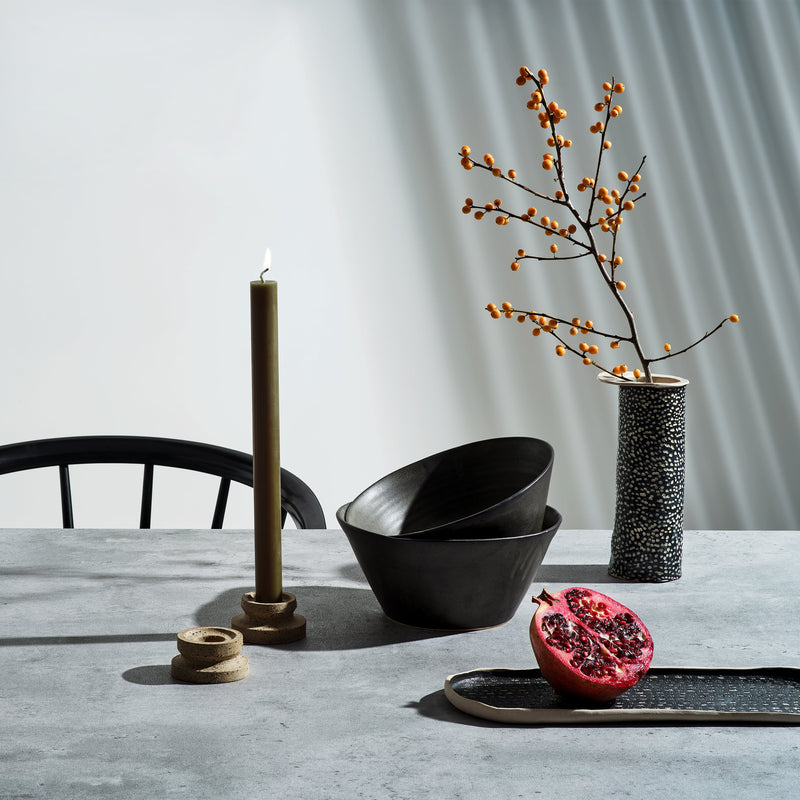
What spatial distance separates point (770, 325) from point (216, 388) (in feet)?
4.30

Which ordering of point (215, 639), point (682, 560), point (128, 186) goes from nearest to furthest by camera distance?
point (215, 639), point (682, 560), point (128, 186)

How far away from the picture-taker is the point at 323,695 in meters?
0.67

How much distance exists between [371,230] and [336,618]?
1.53 meters

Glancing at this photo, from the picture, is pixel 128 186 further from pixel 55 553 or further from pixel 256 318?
pixel 256 318

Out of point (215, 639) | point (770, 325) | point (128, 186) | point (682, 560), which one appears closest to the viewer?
point (215, 639)

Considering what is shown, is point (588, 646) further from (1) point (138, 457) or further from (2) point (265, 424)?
(1) point (138, 457)

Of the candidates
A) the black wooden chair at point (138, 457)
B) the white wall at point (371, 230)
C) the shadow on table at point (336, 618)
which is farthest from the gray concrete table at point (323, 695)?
the white wall at point (371, 230)

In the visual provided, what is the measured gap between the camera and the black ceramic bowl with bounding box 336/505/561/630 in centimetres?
74

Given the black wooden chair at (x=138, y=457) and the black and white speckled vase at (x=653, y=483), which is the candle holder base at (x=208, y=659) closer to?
the black and white speckled vase at (x=653, y=483)

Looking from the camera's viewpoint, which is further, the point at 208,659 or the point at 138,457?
the point at 138,457

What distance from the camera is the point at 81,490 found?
2.22 m

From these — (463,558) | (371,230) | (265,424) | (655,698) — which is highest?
(371,230)

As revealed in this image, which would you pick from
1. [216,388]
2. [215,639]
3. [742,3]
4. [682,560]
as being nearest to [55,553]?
[215,639]

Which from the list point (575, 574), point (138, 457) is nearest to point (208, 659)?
point (575, 574)
